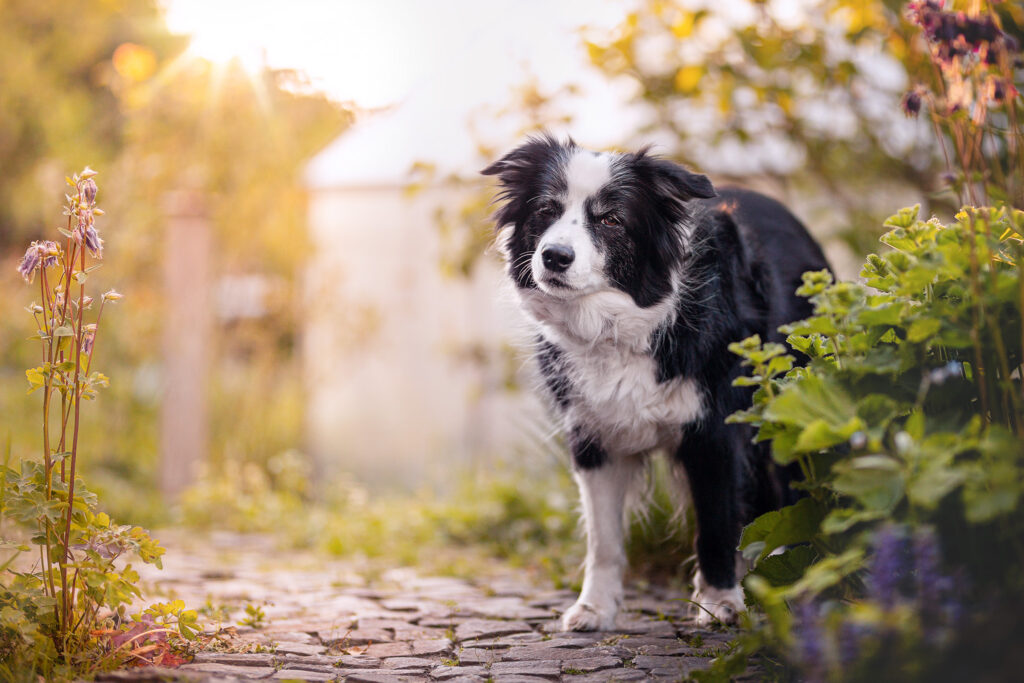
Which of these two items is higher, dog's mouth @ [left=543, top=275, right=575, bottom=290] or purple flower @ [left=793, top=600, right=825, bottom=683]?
dog's mouth @ [left=543, top=275, right=575, bottom=290]

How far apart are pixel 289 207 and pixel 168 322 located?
1335 millimetres

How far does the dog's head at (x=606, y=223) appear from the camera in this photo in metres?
2.69

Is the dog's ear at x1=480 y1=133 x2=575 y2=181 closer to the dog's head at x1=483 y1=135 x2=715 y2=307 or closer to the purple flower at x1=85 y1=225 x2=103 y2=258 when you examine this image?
the dog's head at x1=483 y1=135 x2=715 y2=307

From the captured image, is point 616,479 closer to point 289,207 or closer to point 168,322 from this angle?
point 168,322

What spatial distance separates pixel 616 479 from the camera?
2957mm

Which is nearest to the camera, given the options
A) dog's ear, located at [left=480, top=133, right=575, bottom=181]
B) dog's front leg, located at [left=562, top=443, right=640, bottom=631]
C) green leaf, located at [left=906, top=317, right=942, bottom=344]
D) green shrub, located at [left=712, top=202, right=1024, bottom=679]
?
green shrub, located at [left=712, top=202, right=1024, bottom=679]

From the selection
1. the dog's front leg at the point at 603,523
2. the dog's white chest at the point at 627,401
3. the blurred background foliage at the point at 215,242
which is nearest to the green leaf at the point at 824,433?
the dog's white chest at the point at 627,401

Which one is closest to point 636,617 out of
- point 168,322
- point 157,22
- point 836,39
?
point 836,39

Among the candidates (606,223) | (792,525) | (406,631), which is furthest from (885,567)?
(406,631)

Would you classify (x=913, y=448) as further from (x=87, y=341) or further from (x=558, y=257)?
(x=87, y=341)

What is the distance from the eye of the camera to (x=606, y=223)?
2.80 metres

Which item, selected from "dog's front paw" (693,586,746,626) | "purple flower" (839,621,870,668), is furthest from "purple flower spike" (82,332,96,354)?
"dog's front paw" (693,586,746,626)

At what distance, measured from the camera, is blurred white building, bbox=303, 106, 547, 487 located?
632cm

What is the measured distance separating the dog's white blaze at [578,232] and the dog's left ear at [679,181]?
0.49 feet
